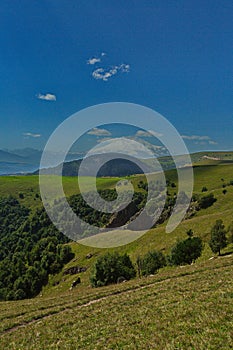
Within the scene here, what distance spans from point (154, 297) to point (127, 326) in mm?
6547

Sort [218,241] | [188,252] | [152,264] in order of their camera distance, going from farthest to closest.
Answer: [152,264] < [218,241] < [188,252]

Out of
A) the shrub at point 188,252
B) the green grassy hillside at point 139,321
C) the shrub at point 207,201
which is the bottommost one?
the shrub at point 188,252

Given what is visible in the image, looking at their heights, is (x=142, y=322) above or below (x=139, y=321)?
above

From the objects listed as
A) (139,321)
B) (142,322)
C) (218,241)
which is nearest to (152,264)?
(218,241)

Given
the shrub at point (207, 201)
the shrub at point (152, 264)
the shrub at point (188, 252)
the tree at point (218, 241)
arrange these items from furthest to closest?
the shrub at point (207, 201), the shrub at point (152, 264), the tree at point (218, 241), the shrub at point (188, 252)

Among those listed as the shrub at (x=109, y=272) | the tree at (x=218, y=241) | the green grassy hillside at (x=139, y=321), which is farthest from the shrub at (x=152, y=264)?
the green grassy hillside at (x=139, y=321)

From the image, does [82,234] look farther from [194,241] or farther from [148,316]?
[148,316]

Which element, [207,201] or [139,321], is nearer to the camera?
[139,321]

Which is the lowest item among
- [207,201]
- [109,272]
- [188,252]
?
[109,272]

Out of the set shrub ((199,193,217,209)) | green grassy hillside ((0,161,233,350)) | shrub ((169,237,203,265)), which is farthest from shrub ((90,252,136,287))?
shrub ((199,193,217,209))

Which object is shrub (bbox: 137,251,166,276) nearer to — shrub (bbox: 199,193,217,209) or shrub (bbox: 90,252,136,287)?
shrub (bbox: 90,252,136,287)

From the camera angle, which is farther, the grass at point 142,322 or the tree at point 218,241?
the tree at point 218,241

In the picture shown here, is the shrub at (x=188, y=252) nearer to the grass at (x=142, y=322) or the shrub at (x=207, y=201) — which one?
the grass at (x=142, y=322)

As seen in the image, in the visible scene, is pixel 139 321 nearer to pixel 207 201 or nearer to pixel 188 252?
pixel 188 252
